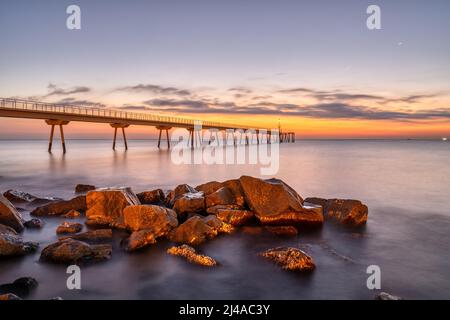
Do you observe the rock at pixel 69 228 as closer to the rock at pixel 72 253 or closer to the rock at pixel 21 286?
the rock at pixel 72 253

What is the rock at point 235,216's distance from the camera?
893cm

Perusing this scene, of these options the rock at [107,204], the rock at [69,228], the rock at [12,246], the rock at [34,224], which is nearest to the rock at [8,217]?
the rock at [34,224]

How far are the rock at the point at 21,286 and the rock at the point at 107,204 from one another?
3.39m

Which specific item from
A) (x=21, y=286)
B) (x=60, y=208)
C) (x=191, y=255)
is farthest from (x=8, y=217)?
(x=191, y=255)

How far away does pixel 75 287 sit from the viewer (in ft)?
18.2

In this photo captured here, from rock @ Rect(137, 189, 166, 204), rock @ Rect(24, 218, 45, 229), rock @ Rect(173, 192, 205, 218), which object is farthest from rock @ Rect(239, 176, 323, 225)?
rock @ Rect(24, 218, 45, 229)

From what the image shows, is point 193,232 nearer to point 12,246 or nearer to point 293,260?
point 293,260

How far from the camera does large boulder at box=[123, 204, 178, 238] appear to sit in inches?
304

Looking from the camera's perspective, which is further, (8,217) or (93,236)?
(8,217)

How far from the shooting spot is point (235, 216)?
898 centimetres

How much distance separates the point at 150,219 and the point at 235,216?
2.44 metres

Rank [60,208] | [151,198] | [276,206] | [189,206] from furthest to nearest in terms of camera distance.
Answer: [151,198]
[60,208]
[189,206]
[276,206]

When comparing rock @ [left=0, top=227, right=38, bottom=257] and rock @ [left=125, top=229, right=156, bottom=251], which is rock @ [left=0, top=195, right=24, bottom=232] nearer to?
rock @ [left=0, top=227, right=38, bottom=257]

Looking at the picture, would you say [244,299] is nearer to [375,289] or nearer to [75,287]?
[375,289]
